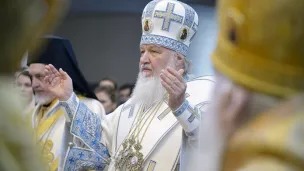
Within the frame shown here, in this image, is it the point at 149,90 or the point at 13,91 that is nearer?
the point at 13,91

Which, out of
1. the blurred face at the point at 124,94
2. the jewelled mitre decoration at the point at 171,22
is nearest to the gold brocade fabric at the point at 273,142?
the jewelled mitre decoration at the point at 171,22

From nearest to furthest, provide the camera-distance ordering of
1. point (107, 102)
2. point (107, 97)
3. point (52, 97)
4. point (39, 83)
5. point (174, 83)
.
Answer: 1. point (174, 83)
2. point (52, 97)
3. point (39, 83)
4. point (107, 102)
5. point (107, 97)

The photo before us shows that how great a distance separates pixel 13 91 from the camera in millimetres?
1413

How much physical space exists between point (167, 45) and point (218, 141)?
3266mm

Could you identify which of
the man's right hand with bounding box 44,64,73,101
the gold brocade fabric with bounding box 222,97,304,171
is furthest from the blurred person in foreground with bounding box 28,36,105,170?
the gold brocade fabric with bounding box 222,97,304,171

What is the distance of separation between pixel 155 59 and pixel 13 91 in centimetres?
346

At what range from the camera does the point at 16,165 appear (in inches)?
54.1

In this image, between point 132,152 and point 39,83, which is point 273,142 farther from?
point 39,83

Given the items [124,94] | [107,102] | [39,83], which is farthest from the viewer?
[124,94]

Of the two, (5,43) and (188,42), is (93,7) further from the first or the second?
(5,43)

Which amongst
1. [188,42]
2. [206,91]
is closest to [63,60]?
[188,42]

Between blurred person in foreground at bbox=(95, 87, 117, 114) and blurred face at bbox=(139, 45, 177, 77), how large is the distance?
3527 millimetres

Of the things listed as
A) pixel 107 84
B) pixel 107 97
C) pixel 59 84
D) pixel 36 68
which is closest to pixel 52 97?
pixel 36 68

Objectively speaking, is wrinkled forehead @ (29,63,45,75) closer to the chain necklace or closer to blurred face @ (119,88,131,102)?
the chain necklace
